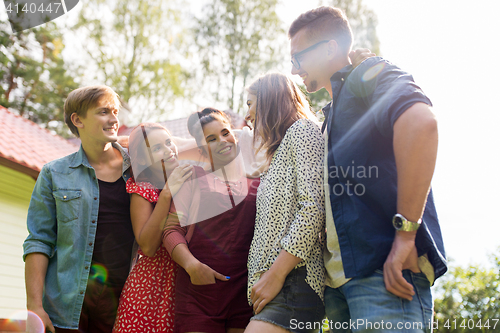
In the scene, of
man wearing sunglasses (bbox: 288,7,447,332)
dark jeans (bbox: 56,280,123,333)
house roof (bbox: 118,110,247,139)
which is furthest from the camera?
house roof (bbox: 118,110,247,139)

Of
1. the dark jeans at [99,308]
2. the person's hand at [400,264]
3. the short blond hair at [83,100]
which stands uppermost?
the short blond hair at [83,100]

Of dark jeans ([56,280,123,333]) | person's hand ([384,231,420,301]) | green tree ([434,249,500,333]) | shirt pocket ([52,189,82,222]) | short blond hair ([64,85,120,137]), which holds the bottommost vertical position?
green tree ([434,249,500,333])

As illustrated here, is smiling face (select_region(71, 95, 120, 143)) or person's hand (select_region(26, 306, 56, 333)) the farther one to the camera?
smiling face (select_region(71, 95, 120, 143))

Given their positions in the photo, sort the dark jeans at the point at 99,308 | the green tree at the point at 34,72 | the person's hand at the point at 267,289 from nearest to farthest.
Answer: the person's hand at the point at 267,289 < the dark jeans at the point at 99,308 < the green tree at the point at 34,72

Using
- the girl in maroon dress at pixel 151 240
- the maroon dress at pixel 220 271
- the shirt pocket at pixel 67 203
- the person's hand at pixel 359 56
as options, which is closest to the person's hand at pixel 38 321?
the girl in maroon dress at pixel 151 240

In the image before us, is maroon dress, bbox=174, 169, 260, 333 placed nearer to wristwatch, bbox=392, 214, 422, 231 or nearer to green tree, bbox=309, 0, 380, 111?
wristwatch, bbox=392, 214, 422, 231

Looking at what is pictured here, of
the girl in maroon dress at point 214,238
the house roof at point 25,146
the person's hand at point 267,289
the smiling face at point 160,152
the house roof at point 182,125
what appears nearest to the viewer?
the person's hand at point 267,289

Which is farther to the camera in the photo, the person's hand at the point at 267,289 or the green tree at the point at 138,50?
the green tree at the point at 138,50

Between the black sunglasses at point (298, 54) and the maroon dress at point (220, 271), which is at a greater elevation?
the black sunglasses at point (298, 54)

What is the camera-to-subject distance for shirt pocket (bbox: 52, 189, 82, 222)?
2445mm

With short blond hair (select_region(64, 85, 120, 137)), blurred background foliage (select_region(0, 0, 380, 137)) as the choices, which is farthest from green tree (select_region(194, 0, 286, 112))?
short blond hair (select_region(64, 85, 120, 137))

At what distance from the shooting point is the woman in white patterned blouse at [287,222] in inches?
63.3

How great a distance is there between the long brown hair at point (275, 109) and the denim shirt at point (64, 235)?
51.3 inches

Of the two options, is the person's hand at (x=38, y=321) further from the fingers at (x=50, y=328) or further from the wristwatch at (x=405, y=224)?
the wristwatch at (x=405, y=224)
